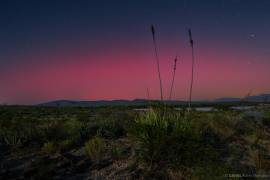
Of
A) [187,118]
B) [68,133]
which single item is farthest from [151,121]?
[68,133]

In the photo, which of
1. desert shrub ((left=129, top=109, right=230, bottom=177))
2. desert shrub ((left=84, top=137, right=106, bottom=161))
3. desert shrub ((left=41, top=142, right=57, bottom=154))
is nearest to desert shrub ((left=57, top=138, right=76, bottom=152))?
desert shrub ((left=41, top=142, right=57, bottom=154))

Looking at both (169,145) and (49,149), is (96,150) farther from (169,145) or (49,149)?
(169,145)

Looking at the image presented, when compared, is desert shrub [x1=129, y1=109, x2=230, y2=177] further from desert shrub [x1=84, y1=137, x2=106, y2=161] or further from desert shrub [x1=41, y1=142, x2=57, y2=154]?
desert shrub [x1=41, y1=142, x2=57, y2=154]

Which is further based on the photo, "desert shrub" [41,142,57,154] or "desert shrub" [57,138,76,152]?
"desert shrub" [57,138,76,152]

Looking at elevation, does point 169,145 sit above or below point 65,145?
above

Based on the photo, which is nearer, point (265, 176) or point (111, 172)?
point (265, 176)

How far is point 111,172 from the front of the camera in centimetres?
516

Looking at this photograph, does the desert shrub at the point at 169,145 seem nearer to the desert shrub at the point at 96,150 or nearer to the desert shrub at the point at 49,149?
the desert shrub at the point at 96,150

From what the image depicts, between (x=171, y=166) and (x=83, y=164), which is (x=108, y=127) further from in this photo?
(x=171, y=166)

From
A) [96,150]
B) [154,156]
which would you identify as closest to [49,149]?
[96,150]

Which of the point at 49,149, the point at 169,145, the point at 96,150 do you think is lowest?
the point at 49,149

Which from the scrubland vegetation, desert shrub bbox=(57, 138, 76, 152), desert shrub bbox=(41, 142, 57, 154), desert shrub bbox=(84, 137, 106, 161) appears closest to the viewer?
the scrubland vegetation

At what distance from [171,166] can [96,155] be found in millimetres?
2010

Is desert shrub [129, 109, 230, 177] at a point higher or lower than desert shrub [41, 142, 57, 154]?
higher
